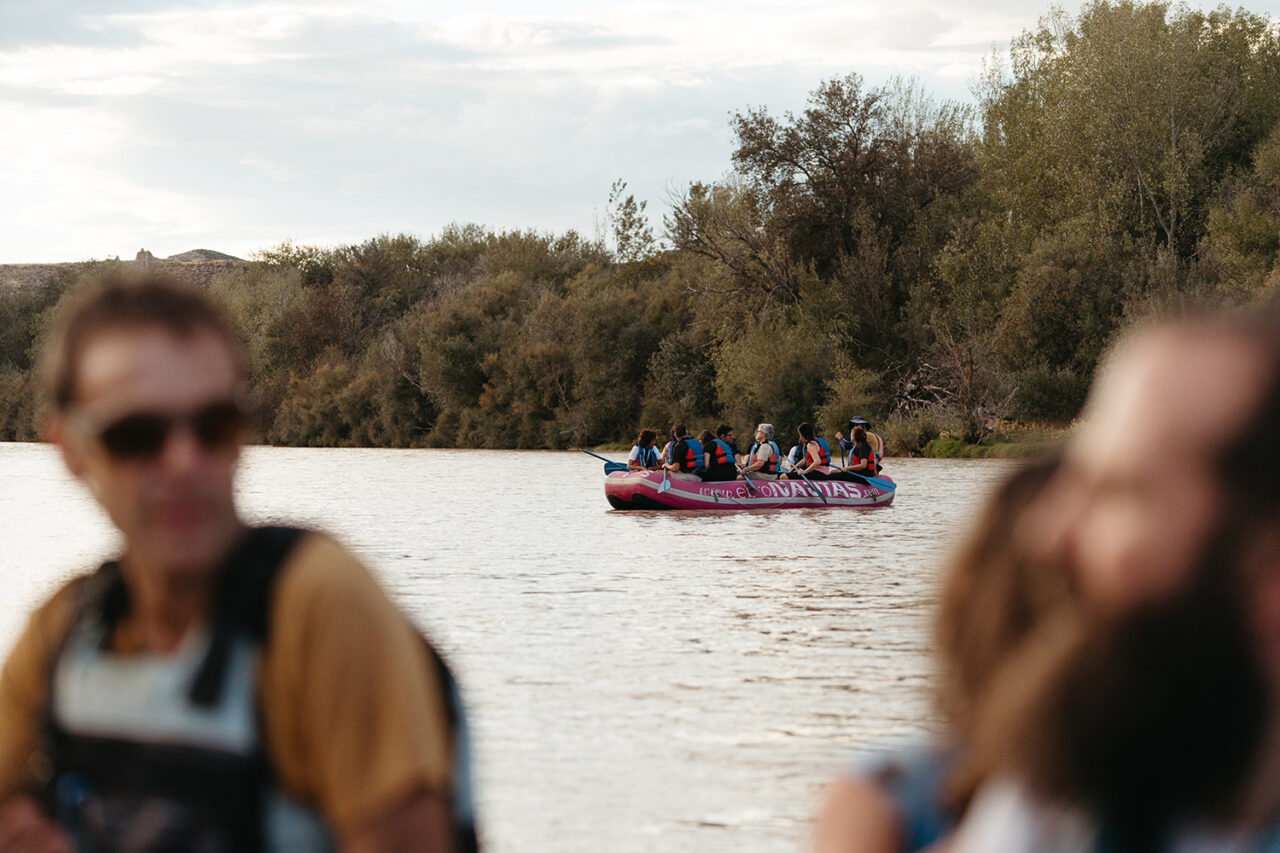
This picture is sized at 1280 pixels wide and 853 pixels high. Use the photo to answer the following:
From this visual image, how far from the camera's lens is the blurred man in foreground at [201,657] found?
1557mm

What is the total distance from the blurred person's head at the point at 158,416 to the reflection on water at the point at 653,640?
0.62 meters

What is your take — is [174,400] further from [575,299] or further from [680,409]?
[575,299]

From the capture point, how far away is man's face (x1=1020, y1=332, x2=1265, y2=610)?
99 cm

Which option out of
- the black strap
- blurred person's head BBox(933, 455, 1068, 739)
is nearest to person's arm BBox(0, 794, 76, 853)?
the black strap

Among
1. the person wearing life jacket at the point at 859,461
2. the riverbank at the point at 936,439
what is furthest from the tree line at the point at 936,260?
the person wearing life jacket at the point at 859,461

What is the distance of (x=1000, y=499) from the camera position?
1.18 metres

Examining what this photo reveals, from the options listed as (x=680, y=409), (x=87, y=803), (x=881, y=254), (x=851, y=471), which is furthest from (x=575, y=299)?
(x=87, y=803)

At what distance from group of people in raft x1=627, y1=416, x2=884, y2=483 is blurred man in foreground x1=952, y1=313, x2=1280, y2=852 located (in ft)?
72.0

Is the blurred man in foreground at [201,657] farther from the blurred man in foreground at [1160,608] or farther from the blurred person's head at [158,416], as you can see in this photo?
the blurred man in foreground at [1160,608]

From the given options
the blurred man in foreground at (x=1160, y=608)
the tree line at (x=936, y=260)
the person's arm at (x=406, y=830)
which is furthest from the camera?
the tree line at (x=936, y=260)

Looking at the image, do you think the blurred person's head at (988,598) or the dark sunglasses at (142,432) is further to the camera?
the dark sunglasses at (142,432)

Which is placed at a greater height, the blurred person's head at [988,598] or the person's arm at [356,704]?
the blurred person's head at [988,598]

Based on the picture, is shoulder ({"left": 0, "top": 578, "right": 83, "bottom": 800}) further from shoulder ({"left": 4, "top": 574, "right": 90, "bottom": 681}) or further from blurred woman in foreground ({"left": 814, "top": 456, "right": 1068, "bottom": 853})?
blurred woman in foreground ({"left": 814, "top": 456, "right": 1068, "bottom": 853})

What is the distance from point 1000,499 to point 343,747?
0.74 meters
